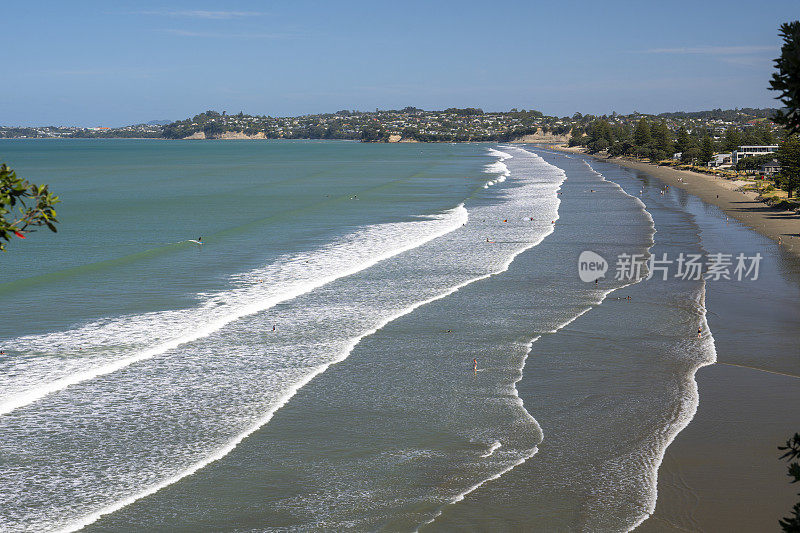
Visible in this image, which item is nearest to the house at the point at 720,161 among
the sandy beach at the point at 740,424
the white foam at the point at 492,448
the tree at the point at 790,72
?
the sandy beach at the point at 740,424

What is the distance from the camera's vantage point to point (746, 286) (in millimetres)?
29594

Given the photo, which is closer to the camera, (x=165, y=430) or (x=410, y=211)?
(x=165, y=430)

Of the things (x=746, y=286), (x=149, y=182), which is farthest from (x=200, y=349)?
(x=149, y=182)

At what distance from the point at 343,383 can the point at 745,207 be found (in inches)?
1899

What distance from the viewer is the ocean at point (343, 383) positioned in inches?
516

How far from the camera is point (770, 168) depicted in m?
90.0

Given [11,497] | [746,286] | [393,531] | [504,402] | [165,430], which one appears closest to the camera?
[393,531]

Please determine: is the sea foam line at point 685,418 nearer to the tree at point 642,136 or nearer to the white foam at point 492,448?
the white foam at point 492,448

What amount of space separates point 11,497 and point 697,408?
13.6m

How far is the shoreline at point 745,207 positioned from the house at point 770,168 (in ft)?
17.3

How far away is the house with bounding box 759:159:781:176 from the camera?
88562 mm

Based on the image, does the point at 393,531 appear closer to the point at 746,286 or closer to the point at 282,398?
the point at 282,398

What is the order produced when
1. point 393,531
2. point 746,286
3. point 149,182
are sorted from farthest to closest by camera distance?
point 149,182, point 746,286, point 393,531

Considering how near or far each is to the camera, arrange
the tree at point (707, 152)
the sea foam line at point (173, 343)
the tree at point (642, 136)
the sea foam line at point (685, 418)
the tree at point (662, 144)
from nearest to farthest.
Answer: the sea foam line at point (685, 418), the sea foam line at point (173, 343), the tree at point (707, 152), the tree at point (662, 144), the tree at point (642, 136)
